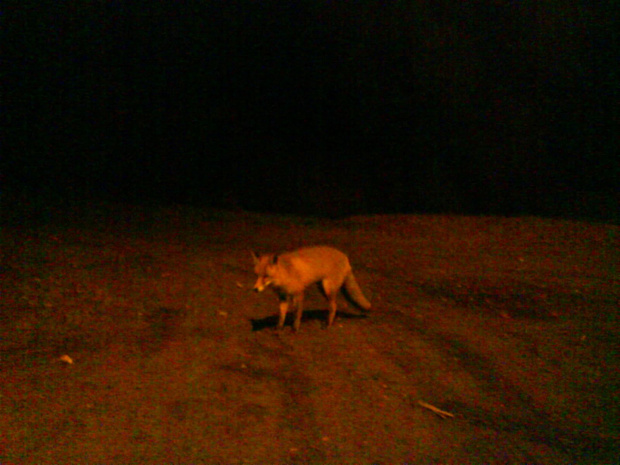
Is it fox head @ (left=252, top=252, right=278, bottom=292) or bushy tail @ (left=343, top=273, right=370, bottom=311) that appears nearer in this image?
fox head @ (left=252, top=252, right=278, bottom=292)

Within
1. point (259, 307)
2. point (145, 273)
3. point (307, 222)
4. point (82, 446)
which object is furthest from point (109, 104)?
point (82, 446)

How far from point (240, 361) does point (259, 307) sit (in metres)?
2.06

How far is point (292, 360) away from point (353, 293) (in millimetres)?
1786

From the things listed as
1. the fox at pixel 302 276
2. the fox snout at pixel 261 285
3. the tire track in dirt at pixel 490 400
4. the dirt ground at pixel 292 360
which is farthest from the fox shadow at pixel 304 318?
the fox snout at pixel 261 285

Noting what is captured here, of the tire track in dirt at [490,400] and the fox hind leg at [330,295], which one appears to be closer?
the tire track in dirt at [490,400]

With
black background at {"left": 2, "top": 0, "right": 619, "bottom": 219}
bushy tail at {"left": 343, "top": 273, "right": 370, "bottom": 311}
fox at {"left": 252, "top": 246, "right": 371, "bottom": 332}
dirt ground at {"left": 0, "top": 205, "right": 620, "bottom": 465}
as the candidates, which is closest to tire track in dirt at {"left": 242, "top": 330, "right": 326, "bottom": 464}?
dirt ground at {"left": 0, "top": 205, "right": 620, "bottom": 465}

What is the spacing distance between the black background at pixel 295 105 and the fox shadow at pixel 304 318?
37.0 feet

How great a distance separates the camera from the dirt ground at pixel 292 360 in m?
4.21

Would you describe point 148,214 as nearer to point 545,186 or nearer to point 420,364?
point 420,364

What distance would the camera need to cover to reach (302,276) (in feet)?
21.8

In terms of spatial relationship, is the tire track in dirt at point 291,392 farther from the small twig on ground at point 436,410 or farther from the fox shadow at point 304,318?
the small twig on ground at point 436,410

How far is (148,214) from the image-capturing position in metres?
13.3

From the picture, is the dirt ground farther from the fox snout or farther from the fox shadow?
the fox snout

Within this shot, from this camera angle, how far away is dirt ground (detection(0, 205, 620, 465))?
13.8 feet
